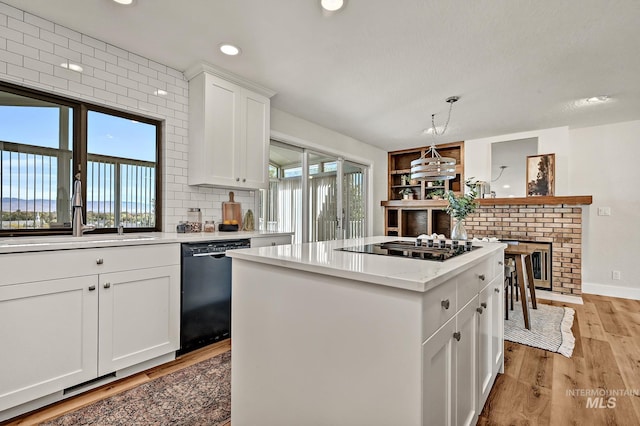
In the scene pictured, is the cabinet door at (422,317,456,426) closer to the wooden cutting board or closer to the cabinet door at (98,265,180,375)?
the cabinet door at (98,265,180,375)

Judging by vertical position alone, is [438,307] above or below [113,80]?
below

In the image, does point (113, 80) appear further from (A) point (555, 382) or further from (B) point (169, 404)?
(A) point (555, 382)

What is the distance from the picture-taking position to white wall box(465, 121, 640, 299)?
13.9 ft

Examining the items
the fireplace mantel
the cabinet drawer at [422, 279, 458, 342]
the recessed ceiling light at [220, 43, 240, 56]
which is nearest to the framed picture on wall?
the fireplace mantel

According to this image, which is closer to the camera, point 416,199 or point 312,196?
point 312,196

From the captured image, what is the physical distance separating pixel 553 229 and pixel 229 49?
4828 mm

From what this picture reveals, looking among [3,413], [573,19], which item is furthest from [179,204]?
[573,19]

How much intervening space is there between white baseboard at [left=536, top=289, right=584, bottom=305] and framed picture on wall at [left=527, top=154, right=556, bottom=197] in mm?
1441

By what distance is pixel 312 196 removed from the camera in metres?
4.40

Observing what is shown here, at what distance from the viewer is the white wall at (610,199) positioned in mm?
4219

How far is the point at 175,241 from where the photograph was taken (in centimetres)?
225

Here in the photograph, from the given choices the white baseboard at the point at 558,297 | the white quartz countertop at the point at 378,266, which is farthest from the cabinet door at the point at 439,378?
the white baseboard at the point at 558,297

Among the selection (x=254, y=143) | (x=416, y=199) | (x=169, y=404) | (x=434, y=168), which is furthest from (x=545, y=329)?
(x=254, y=143)

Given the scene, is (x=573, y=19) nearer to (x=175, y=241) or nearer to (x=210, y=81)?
(x=210, y=81)
